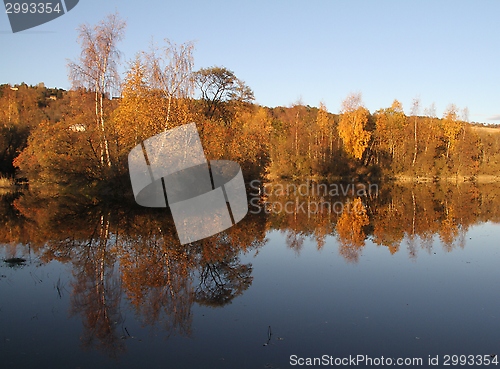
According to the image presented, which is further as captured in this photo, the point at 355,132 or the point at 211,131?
the point at 355,132

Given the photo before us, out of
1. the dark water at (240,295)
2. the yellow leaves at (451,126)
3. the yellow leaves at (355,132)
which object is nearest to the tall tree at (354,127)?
the yellow leaves at (355,132)

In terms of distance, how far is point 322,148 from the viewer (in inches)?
1874

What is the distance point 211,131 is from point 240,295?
1760cm

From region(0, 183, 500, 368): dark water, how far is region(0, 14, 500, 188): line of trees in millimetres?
8731

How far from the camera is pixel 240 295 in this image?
7.49 metres

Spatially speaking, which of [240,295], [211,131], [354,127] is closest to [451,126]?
[354,127]

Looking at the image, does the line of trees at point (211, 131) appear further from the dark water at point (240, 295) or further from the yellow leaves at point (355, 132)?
the dark water at point (240, 295)

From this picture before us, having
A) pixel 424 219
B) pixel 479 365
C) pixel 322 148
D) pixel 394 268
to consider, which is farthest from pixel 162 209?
pixel 322 148

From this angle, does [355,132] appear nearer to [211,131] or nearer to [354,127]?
[354,127]

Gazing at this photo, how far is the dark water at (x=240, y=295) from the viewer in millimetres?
5250

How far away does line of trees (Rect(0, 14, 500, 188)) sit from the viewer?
74.2 ft

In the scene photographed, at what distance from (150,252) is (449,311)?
6.66m

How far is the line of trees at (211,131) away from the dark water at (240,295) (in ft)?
28.6

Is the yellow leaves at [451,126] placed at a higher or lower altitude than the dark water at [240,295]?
higher
